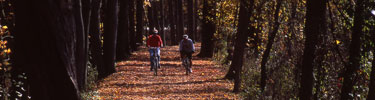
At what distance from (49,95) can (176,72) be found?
15543 mm

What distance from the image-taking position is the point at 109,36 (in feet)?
67.9

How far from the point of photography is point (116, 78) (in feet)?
64.6

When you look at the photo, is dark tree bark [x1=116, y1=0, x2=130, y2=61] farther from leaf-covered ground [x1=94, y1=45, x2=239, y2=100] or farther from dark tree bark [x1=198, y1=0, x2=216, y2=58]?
dark tree bark [x1=198, y1=0, x2=216, y2=58]

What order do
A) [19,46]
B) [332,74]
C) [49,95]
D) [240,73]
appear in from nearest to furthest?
[19,46] → [49,95] → [332,74] → [240,73]

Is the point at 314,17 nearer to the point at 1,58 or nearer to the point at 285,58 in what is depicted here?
the point at 285,58

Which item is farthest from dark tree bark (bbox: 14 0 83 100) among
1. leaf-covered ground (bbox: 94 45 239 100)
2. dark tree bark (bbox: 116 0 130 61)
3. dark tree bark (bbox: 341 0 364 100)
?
dark tree bark (bbox: 116 0 130 61)

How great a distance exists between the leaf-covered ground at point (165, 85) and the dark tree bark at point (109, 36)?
426 mm

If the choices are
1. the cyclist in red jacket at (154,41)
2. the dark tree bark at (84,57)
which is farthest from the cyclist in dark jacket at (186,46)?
the dark tree bark at (84,57)

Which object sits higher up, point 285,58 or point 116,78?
point 285,58

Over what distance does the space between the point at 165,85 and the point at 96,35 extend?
385 centimetres

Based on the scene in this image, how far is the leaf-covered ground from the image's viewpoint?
14.9 meters

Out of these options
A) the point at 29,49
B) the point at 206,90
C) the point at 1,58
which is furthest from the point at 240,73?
the point at 29,49

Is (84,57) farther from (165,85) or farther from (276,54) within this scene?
(276,54)

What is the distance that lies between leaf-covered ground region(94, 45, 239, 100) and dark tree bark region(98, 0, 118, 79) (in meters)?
0.43
